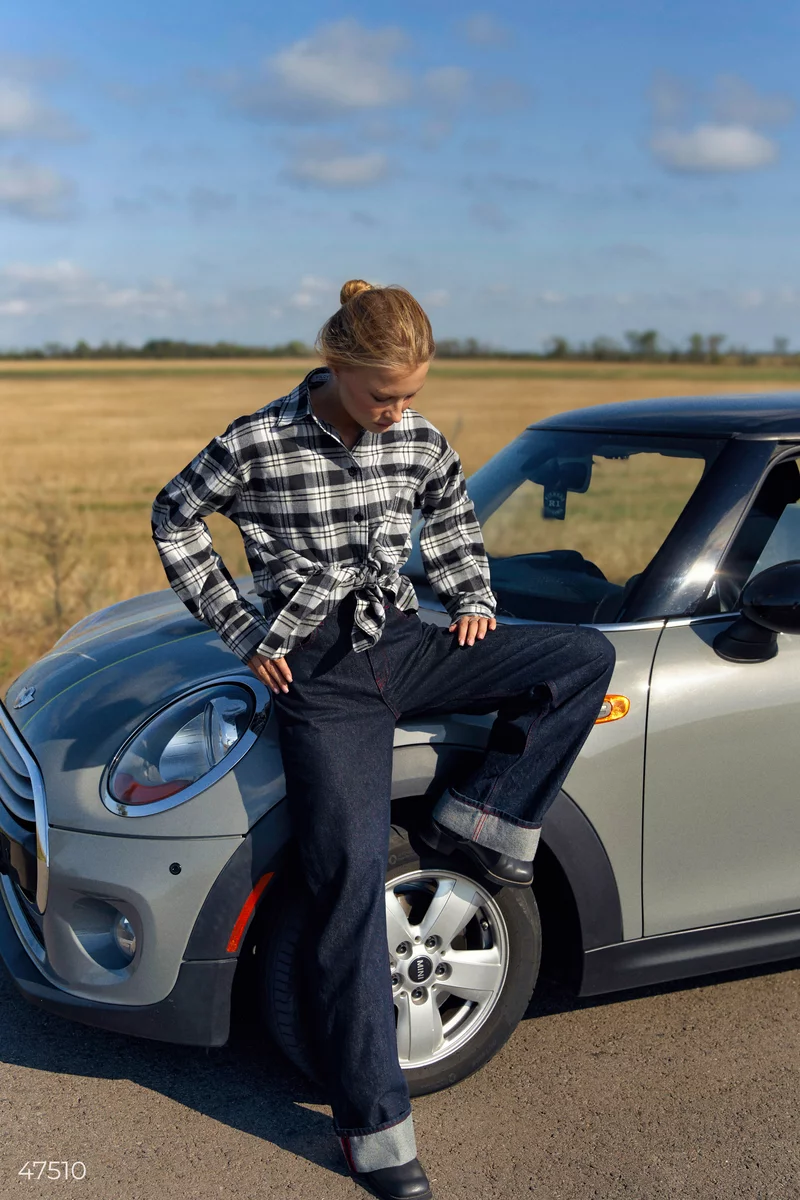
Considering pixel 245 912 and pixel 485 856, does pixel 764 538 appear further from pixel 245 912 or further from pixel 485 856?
pixel 245 912

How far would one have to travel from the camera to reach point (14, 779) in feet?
10.5

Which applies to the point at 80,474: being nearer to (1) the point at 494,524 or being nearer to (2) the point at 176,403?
(1) the point at 494,524

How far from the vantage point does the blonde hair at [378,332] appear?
254 centimetres

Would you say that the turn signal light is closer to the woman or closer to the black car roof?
the woman

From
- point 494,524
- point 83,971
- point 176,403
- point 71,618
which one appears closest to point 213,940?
point 83,971

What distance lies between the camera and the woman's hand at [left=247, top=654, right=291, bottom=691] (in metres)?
2.72

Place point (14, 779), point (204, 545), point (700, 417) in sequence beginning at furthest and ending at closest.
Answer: point (700, 417), point (14, 779), point (204, 545)

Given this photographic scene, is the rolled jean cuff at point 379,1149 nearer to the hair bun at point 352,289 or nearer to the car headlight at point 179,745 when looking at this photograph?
the car headlight at point 179,745

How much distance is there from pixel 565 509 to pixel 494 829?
153cm

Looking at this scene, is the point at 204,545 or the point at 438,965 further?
the point at 438,965

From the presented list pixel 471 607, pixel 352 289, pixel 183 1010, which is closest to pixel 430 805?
pixel 471 607

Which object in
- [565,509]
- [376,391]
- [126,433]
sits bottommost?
[126,433]

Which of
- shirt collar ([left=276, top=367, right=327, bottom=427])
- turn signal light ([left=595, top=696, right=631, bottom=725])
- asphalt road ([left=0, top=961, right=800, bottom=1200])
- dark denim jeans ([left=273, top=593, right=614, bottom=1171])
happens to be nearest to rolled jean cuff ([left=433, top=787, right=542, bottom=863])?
dark denim jeans ([left=273, top=593, right=614, bottom=1171])

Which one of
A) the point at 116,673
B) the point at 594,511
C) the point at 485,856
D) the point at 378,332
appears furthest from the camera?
the point at 594,511
